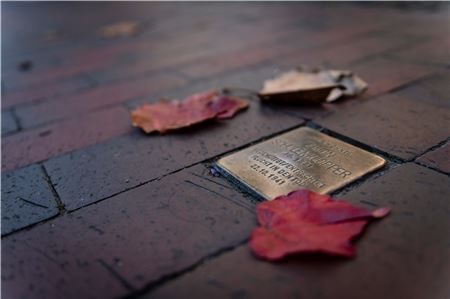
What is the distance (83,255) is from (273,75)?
1256 mm

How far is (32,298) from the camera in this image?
77 cm

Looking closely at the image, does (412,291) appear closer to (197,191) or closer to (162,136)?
(197,191)

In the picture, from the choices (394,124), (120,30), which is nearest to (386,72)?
(394,124)

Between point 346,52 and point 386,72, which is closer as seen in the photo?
point 386,72

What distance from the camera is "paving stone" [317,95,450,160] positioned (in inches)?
43.2

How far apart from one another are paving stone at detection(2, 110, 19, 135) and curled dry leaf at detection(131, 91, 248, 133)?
1.72 ft

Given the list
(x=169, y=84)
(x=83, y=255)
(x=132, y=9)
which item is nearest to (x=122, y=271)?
(x=83, y=255)

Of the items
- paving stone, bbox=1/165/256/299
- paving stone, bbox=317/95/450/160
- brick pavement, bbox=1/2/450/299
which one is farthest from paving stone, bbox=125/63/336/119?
paving stone, bbox=1/165/256/299

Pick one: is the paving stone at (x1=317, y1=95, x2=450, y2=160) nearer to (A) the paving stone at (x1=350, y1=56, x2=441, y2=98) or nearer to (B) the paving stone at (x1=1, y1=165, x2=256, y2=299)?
(A) the paving stone at (x1=350, y1=56, x2=441, y2=98)

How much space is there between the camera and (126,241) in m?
0.86

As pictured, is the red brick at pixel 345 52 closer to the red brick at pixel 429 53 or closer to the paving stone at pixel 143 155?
the red brick at pixel 429 53

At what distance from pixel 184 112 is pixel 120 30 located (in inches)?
89.1

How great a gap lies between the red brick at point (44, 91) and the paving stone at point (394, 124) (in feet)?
4.22

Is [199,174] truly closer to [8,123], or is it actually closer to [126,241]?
[126,241]
